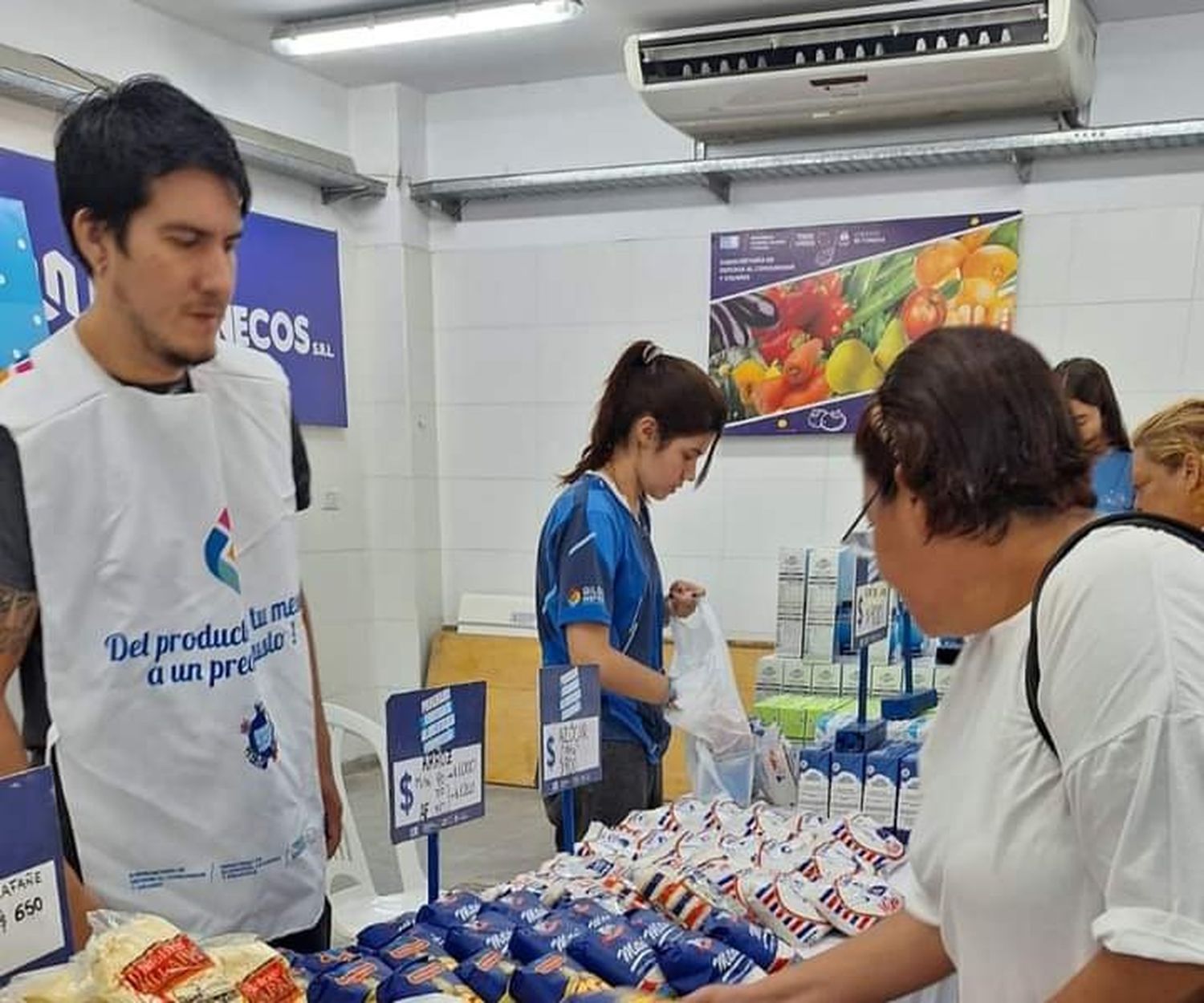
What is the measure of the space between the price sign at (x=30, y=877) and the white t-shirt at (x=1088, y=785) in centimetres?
84

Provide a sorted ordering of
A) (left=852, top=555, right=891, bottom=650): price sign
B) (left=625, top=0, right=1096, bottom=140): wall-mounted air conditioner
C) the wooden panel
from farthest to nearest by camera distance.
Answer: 1. the wooden panel
2. (left=625, top=0, right=1096, bottom=140): wall-mounted air conditioner
3. (left=852, top=555, right=891, bottom=650): price sign

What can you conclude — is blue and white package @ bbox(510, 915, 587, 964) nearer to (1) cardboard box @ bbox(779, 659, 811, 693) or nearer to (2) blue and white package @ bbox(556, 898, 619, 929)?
(2) blue and white package @ bbox(556, 898, 619, 929)

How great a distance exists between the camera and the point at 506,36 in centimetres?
405

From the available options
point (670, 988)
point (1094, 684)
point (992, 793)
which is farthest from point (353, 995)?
point (1094, 684)

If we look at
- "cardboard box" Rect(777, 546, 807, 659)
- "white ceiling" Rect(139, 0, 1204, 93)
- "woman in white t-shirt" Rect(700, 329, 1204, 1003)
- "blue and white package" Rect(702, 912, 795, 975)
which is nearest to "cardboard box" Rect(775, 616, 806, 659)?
"cardboard box" Rect(777, 546, 807, 659)

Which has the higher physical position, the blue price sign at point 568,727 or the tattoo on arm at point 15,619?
the tattoo on arm at point 15,619

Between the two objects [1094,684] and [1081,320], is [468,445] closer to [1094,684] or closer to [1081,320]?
[1081,320]

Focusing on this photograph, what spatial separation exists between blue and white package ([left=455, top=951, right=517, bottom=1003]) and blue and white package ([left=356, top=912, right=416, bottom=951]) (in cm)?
13

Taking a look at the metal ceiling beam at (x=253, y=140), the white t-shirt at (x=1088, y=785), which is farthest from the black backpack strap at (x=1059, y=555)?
the metal ceiling beam at (x=253, y=140)

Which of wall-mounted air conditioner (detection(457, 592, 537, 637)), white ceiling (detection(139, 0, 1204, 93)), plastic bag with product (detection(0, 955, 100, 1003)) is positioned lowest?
wall-mounted air conditioner (detection(457, 592, 537, 637))

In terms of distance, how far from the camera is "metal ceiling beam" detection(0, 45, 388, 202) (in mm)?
3213

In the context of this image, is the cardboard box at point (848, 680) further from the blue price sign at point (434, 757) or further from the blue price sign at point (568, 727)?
the blue price sign at point (434, 757)

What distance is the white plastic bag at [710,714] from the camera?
2.02 metres

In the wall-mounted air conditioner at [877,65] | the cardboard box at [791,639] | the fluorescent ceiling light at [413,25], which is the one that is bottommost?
the cardboard box at [791,639]
